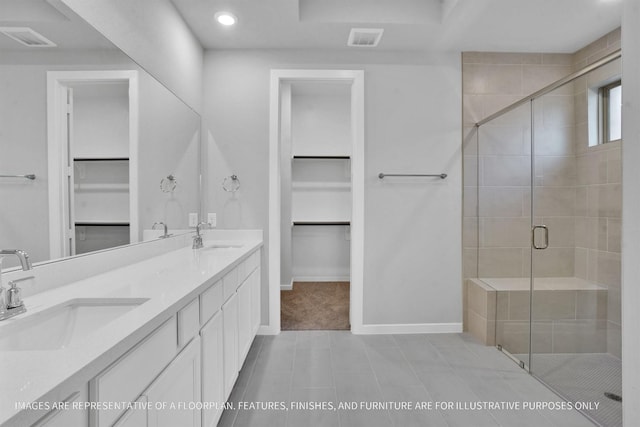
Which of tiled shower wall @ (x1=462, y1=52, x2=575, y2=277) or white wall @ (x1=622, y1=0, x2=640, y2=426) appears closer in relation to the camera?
white wall @ (x1=622, y1=0, x2=640, y2=426)

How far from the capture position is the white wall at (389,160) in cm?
289

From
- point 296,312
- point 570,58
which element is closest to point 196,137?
point 296,312

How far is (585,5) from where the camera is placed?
7.50ft

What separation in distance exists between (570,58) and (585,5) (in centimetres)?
77

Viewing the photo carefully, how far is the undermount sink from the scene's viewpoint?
0.90 metres

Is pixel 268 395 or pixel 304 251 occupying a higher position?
pixel 304 251

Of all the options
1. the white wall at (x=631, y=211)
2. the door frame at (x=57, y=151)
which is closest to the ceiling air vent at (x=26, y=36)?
the door frame at (x=57, y=151)

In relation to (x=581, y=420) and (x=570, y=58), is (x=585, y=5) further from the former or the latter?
(x=581, y=420)

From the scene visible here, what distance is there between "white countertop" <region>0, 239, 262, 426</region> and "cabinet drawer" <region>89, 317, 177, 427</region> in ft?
0.10

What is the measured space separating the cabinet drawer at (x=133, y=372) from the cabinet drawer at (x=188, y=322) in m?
0.04

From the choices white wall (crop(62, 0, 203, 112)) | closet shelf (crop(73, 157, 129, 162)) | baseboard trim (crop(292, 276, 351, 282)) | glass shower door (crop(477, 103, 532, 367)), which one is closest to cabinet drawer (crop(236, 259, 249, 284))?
closet shelf (crop(73, 157, 129, 162))

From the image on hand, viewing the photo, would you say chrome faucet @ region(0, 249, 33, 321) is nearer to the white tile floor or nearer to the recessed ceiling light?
the white tile floor

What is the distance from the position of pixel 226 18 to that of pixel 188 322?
2.26 meters

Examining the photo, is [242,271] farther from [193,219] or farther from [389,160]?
[389,160]
